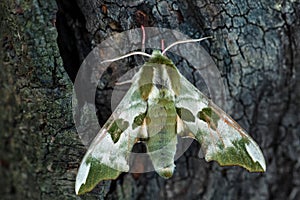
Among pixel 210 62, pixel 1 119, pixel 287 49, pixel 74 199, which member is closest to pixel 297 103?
pixel 287 49

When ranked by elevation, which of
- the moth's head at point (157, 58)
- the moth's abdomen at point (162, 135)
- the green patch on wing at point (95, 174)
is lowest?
the green patch on wing at point (95, 174)

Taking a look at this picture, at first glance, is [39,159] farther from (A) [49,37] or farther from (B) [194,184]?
(B) [194,184]

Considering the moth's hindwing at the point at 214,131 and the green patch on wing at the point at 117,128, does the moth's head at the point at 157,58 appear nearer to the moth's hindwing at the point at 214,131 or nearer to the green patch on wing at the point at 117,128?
the moth's hindwing at the point at 214,131

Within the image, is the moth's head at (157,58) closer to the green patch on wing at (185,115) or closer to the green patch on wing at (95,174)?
the green patch on wing at (185,115)

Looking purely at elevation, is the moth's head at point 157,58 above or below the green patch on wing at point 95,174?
above

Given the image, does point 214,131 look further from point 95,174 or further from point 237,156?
point 95,174

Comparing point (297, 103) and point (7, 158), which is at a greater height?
point (297, 103)

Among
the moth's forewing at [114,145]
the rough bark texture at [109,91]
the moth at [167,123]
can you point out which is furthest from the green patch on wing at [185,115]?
the rough bark texture at [109,91]

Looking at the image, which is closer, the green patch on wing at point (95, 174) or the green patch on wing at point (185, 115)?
the green patch on wing at point (95, 174)
